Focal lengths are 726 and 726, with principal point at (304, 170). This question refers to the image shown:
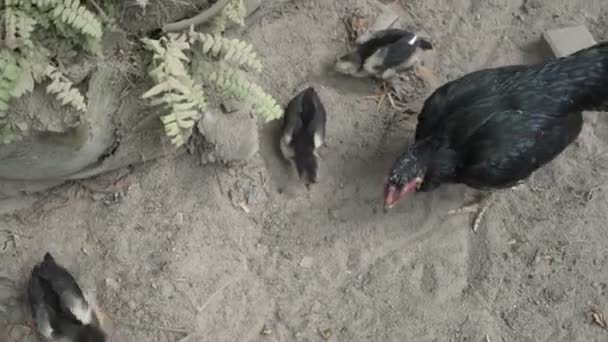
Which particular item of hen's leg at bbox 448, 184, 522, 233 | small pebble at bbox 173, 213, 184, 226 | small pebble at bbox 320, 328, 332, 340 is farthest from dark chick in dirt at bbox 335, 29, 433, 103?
small pebble at bbox 320, 328, 332, 340

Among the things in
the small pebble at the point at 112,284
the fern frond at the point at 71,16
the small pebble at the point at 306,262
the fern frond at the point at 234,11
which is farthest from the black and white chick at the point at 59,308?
the fern frond at the point at 234,11

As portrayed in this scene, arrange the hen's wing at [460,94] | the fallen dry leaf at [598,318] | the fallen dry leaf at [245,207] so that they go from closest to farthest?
the hen's wing at [460,94], the fallen dry leaf at [598,318], the fallen dry leaf at [245,207]

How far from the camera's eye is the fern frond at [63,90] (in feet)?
11.5

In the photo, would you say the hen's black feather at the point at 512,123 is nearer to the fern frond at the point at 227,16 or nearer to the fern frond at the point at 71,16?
the fern frond at the point at 227,16

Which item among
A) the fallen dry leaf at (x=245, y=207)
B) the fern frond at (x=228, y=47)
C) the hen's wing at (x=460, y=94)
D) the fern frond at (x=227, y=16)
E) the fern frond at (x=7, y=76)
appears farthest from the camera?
the fallen dry leaf at (x=245, y=207)

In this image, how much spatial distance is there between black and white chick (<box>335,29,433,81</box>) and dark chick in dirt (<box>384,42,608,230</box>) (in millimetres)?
542

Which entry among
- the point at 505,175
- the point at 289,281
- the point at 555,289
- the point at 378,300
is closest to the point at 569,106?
the point at 505,175

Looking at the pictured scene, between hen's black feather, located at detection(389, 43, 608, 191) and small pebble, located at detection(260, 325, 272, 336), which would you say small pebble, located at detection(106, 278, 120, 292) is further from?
hen's black feather, located at detection(389, 43, 608, 191)

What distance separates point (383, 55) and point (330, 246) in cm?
120

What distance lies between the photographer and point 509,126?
398cm

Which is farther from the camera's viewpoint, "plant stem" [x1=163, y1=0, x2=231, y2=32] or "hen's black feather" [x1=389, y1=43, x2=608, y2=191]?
"hen's black feather" [x1=389, y1=43, x2=608, y2=191]

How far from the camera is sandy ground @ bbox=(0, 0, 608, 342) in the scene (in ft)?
13.7

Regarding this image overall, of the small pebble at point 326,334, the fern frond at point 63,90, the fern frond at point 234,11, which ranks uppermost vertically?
the fern frond at point 234,11

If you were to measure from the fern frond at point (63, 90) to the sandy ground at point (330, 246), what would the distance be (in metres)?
0.94
